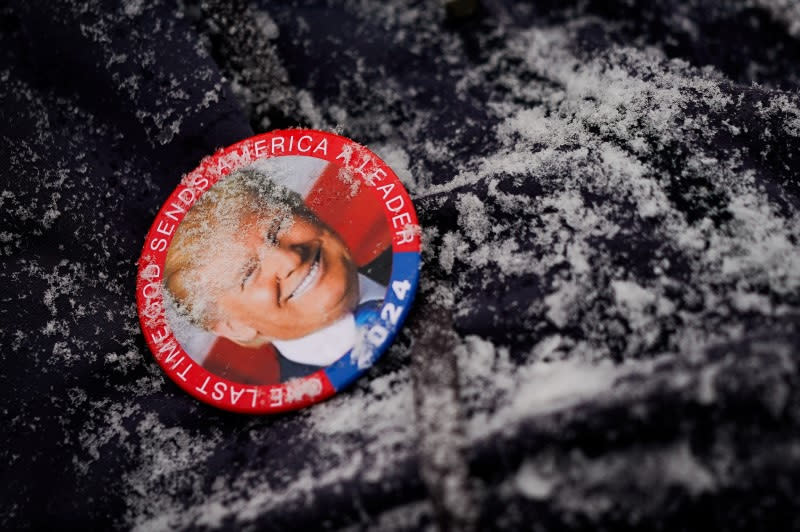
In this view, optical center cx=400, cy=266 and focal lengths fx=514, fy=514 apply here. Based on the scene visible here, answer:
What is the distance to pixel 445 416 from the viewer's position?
0.74 meters

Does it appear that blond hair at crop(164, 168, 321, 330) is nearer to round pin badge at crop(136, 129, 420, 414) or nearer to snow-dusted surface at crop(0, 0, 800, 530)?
round pin badge at crop(136, 129, 420, 414)

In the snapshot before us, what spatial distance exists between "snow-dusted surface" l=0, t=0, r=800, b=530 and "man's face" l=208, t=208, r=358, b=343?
14 cm

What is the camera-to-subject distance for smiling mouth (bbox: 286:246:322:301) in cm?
92

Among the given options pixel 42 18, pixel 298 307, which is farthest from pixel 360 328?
pixel 42 18

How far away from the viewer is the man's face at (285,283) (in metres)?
0.90

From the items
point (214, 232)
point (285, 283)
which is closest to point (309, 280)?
point (285, 283)

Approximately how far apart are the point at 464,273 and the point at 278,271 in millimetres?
337

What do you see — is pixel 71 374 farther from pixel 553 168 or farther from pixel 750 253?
pixel 750 253

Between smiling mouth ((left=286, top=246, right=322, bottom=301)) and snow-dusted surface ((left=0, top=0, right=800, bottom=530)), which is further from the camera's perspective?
smiling mouth ((left=286, top=246, right=322, bottom=301))

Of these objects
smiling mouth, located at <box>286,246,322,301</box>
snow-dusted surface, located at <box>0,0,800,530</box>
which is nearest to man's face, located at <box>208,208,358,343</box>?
smiling mouth, located at <box>286,246,322,301</box>

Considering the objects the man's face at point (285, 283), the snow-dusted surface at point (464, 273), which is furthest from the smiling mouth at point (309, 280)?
the snow-dusted surface at point (464, 273)

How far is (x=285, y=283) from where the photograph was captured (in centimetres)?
93

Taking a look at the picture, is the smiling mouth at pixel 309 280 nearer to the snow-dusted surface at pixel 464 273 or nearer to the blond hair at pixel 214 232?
the blond hair at pixel 214 232

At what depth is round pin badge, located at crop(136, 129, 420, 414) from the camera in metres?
0.87
